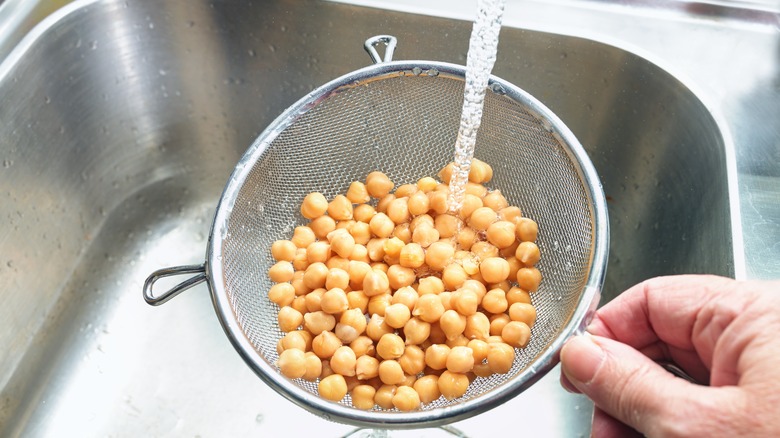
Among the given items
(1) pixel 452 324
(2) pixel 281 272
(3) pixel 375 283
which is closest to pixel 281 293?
(2) pixel 281 272

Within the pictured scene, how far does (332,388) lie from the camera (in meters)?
0.81

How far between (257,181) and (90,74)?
394mm

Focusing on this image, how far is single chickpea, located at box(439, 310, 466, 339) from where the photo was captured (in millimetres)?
829

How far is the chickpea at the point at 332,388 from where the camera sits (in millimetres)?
811

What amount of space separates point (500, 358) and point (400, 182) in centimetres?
38

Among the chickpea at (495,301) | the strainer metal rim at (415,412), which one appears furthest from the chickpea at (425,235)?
the strainer metal rim at (415,412)

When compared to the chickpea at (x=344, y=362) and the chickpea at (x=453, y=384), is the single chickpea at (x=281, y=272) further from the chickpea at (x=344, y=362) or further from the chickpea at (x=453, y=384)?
the chickpea at (x=453, y=384)

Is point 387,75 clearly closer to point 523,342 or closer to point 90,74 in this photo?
point 523,342

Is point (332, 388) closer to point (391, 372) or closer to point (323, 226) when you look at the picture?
point (391, 372)

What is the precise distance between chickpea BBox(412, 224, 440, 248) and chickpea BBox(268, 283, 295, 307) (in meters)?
0.19

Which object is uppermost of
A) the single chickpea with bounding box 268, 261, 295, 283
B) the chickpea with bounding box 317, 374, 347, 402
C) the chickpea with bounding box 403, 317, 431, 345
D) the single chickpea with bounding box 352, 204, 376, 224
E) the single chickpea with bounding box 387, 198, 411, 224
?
the single chickpea with bounding box 387, 198, 411, 224

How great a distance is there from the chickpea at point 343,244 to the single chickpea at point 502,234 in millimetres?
192

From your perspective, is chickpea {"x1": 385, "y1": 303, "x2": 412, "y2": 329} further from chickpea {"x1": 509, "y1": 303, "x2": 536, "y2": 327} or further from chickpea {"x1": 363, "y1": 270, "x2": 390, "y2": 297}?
chickpea {"x1": 509, "y1": 303, "x2": 536, "y2": 327}

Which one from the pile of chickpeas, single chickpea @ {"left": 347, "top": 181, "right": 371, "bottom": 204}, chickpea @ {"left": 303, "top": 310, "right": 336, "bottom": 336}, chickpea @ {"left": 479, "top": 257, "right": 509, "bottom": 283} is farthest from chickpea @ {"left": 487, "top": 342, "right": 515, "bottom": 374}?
single chickpea @ {"left": 347, "top": 181, "right": 371, "bottom": 204}
